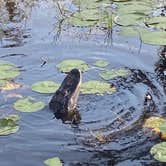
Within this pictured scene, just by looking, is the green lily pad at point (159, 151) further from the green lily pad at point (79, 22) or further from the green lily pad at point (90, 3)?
the green lily pad at point (90, 3)

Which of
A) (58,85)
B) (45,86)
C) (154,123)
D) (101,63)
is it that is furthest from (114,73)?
(154,123)

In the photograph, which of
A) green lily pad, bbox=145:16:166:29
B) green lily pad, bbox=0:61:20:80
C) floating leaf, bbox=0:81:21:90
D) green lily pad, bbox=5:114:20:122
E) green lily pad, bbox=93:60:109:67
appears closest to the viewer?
green lily pad, bbox=5:114:20:122

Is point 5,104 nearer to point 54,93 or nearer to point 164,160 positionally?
point 54,93

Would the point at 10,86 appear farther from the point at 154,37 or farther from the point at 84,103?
the point at 154,37

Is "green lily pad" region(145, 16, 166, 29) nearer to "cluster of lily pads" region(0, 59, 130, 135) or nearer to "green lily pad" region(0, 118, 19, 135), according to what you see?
"cluster of lily pads" region(0, 59, 130, 135)

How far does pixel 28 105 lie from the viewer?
15.5ft

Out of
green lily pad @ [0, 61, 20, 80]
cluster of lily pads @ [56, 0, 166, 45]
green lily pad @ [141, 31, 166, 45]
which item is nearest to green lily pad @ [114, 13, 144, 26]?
cluster of lily pads @ [56, 0, 166, 45]

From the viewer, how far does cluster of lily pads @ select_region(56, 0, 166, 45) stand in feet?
20.8

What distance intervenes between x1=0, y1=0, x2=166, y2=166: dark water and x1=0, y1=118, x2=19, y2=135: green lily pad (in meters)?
0.05

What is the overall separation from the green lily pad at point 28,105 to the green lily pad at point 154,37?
1898mm

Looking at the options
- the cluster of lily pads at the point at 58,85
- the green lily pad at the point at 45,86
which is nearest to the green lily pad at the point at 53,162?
the cluster of lily pads at the point at 58,85

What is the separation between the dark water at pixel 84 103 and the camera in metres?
4.07

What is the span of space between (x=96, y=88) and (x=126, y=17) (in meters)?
2.08

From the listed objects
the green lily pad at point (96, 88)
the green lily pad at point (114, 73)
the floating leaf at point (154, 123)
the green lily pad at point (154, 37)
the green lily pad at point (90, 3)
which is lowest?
the floating leaf at point (154, 123)
